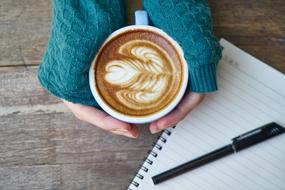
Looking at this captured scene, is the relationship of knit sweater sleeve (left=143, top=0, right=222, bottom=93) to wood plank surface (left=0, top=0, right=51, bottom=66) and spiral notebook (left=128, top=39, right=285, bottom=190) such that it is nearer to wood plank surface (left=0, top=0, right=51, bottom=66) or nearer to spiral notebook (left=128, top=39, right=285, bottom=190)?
spiral notebook (left=128, top=39, right=285, bottom=190)

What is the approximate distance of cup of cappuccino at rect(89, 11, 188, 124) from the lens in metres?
0.59

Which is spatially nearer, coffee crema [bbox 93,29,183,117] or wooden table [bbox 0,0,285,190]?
coffee crema [bbox 93,29,183,117]

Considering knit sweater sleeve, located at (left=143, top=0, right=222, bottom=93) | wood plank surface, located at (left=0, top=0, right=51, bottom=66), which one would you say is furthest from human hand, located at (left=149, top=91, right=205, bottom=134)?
wood plank surface, located at (left=0, top=0, right=51, bottom=66)

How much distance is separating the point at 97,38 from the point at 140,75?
0.07 metres

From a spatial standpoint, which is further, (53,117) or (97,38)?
(53,117)

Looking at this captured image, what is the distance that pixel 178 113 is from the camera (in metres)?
0.61

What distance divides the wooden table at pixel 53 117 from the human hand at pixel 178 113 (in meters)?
0.09

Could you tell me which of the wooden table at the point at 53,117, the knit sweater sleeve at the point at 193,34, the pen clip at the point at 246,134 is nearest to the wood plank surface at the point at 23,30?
the wooden table at the point at 53,117

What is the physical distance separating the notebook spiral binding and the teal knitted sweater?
0.36 feet

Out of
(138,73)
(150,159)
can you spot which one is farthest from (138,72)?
(150,159)

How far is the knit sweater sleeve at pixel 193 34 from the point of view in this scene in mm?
584

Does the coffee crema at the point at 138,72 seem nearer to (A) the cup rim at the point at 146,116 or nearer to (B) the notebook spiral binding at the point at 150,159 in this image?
(A) the cup rim at the point at 146,116

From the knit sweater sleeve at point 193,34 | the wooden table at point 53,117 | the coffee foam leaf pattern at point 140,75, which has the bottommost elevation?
the wooden table at point 53,117

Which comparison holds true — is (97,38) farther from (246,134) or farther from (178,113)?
(246,134)
